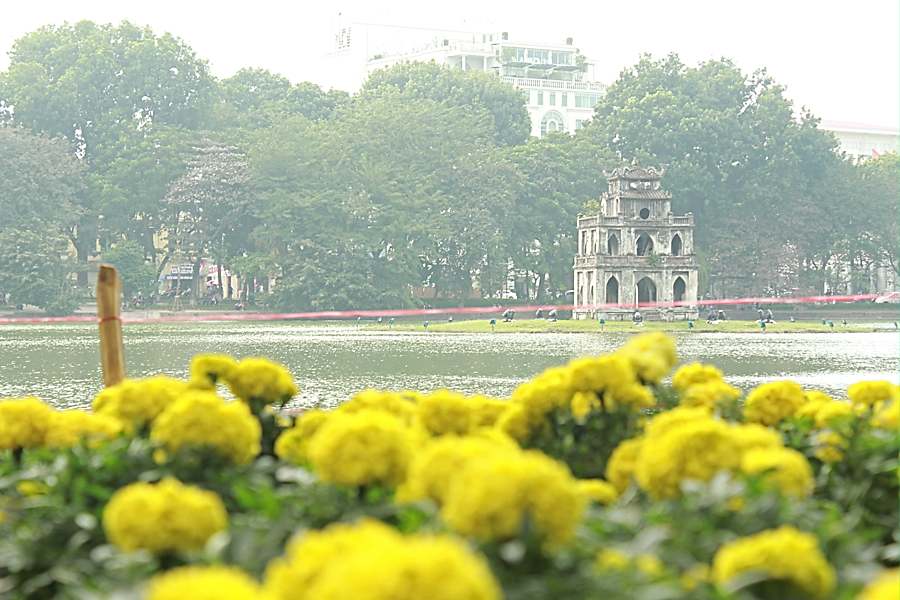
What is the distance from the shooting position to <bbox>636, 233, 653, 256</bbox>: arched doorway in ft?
159

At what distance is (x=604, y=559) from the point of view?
2373 mm

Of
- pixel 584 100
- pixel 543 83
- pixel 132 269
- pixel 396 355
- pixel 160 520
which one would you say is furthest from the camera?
pixel 584 100

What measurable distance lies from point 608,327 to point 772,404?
38906 mm

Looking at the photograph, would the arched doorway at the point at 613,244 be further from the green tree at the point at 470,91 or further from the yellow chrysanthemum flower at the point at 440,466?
the yellow chrysanthemum flower at the point at 440,466

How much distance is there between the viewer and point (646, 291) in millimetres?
48688

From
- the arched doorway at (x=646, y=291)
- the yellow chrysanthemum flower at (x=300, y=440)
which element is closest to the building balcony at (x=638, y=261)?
the arched doorway at (x=646, y=291)

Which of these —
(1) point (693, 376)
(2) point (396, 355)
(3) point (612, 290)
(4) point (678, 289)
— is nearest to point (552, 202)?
(3) point (612, 290)

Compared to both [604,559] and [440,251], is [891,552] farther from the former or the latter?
[440,251]

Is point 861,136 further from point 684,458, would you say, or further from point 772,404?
point 684,458

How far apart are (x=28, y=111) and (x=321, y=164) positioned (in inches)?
464

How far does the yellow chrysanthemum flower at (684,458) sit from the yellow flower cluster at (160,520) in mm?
749

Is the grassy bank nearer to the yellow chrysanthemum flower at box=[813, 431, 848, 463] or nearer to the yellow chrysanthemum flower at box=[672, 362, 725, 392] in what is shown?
the yellow chrysanthemum flower at box=[672, 362, 725, 392]

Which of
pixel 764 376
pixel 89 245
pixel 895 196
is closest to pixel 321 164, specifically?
pixel 89 245

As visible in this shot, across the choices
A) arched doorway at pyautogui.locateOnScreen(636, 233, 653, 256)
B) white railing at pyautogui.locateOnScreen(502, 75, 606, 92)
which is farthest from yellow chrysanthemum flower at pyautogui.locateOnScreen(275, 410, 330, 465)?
white railing at pyautogui.locateOnScreen(502, 75, 606, 92)
